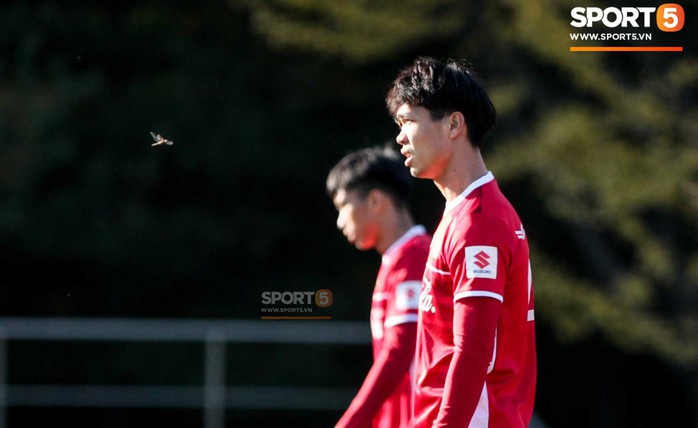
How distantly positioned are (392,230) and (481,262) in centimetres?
131

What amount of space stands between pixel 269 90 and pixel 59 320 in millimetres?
2330

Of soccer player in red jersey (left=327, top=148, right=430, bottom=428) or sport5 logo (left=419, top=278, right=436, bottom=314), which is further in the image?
soccer player in red jersey (left=327, top=148, right=430, bottom=428)

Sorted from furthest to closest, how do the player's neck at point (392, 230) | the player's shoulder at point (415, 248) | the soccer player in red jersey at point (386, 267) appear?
the player's neck at point (392, 230)
the player's shoulder at point (415, 248)
the soccer player in red jersey at point (386, 267)

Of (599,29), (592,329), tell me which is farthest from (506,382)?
(592,329)

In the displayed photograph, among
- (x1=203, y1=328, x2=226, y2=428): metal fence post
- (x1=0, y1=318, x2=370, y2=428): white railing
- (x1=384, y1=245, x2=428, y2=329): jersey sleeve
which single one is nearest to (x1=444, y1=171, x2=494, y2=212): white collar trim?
(x1=384, y1=245, x2=428, y2=329): jersey sleeve

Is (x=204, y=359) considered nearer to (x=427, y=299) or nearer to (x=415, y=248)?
(x=415, y=248)

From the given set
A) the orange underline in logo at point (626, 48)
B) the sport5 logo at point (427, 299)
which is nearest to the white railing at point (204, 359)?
the orange underline in logo at point (626, 48)

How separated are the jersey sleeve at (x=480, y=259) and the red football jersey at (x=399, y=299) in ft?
2.88

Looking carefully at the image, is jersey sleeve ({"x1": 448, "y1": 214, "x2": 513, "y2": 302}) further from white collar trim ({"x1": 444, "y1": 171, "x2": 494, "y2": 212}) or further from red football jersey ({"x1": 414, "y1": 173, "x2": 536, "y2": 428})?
white collar trim ({"x1": 444, "y1": 171, "x2": 494, "y2": 212})

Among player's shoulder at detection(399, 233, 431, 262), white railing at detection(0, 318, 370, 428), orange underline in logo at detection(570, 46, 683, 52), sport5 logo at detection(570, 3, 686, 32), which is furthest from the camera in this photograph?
white railing at detection(0, 318, 370, 428)

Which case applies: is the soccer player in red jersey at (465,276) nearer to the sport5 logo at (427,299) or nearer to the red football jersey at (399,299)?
the sport5 logo at (427,299)

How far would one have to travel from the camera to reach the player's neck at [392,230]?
12.0 feet

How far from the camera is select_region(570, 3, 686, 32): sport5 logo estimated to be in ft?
20.2

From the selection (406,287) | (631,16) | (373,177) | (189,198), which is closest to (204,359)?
(189,198)
